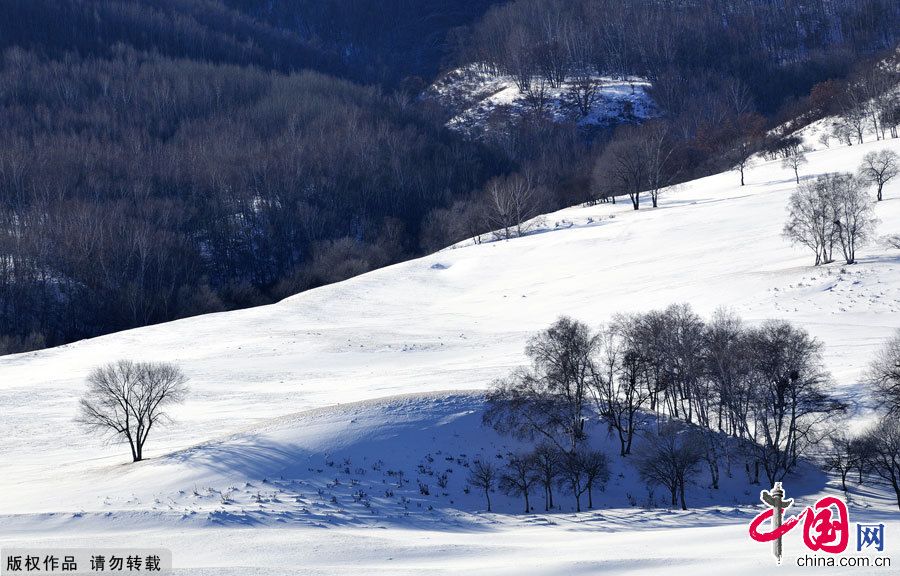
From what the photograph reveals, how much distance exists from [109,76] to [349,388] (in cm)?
13972

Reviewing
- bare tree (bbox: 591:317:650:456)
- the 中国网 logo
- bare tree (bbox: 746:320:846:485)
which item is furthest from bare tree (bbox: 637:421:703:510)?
the 中国网 logo

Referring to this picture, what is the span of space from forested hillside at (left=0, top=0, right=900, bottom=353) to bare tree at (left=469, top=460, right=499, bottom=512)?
60.7 meters

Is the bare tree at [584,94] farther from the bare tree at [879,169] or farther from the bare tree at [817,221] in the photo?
the bare tree at [817,221]

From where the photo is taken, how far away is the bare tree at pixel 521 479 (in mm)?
32375

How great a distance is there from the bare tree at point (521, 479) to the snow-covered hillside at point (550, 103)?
134 m

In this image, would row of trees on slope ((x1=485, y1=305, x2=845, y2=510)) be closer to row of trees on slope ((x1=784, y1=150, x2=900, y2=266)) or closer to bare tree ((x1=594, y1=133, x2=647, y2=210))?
row of trees on slope ((x1=784, y1=150, x2=900, y2=266))

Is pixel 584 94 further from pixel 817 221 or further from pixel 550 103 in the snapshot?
pixel 817 221

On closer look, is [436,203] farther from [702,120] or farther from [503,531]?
[503,531]

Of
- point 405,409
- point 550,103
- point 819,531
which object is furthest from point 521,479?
point 550,103

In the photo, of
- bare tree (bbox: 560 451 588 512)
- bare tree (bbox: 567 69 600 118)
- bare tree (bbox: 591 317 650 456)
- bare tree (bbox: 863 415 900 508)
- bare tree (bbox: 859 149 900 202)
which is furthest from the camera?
bare tree (bbox: 567 69 600 118)

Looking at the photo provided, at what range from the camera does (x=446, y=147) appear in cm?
14850

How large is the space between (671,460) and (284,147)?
117 meters

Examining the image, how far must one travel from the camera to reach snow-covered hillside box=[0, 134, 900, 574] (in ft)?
76.8

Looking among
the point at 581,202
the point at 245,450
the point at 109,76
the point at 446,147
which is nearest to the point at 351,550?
the point at 245,450
